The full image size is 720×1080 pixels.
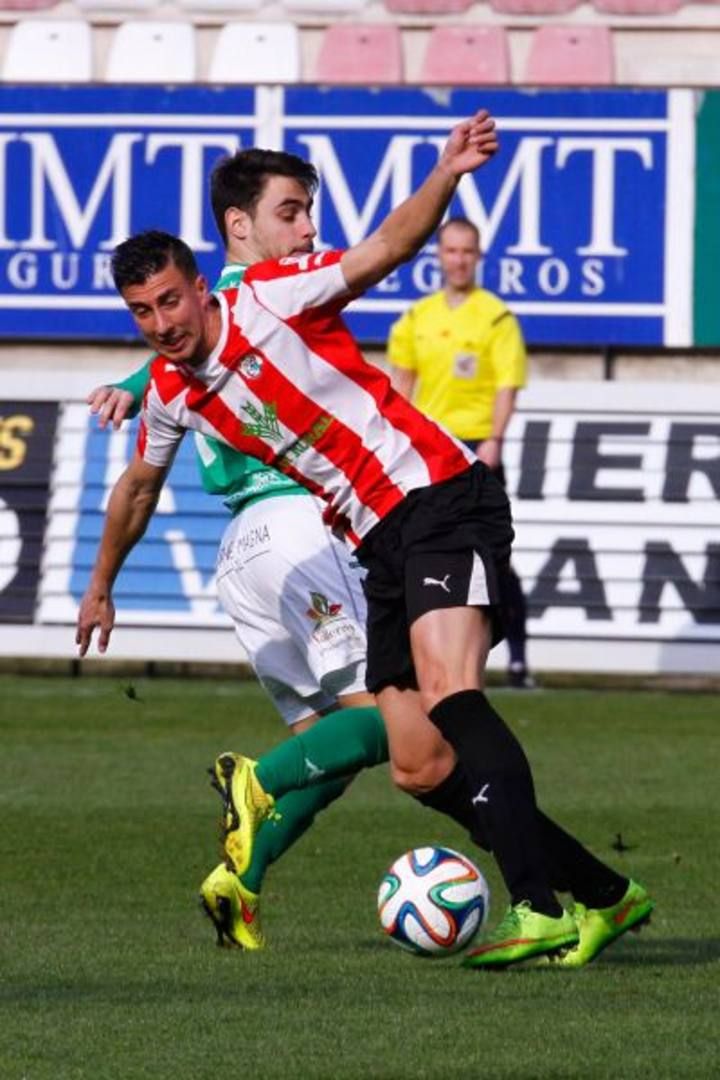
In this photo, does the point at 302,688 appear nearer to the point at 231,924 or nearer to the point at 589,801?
the point at 231,924

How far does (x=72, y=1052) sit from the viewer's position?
5207 millimetres

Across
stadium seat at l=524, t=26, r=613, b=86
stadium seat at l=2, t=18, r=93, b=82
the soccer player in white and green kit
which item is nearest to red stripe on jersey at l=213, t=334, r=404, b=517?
the soccer player in white and green kit

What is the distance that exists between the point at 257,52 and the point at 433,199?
1152 centimetres

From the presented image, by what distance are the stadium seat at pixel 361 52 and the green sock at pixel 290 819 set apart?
10.6 metres

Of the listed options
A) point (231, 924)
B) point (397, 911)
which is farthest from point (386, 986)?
point (231, 924)

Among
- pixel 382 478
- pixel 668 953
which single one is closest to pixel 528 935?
pixel 668 953

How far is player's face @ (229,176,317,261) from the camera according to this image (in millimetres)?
7352

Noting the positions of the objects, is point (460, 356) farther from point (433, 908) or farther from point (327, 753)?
point (433, 908)

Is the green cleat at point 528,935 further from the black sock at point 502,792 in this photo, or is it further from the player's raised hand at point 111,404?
the player's raised hand at point 111,404

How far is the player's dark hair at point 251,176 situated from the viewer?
24.1 ft

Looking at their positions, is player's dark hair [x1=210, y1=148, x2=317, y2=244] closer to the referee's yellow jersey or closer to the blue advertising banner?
the referee's yellow jersey

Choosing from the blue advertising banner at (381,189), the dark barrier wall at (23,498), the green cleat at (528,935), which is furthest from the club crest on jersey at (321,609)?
the blue advertising banner at (381,189)

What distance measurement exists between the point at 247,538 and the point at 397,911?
51.0 inches

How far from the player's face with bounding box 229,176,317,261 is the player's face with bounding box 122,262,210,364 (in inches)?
35.3
